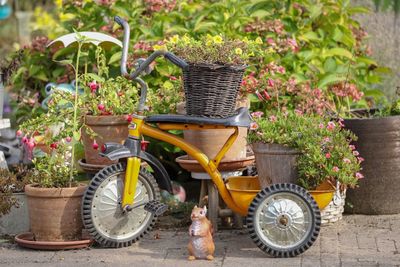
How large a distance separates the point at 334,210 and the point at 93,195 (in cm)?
170

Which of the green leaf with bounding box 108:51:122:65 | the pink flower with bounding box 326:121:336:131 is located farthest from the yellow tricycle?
the green leaf with bounding box 108:51:122:65

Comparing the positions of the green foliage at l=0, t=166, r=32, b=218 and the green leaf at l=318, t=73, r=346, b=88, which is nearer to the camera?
the green foliage at l=0, t=166, r=32, b=218

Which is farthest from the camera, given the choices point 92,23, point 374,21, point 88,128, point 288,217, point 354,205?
point 374,21

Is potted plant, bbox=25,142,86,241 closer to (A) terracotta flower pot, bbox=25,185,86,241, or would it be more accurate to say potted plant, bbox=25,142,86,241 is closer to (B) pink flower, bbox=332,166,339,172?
(A) terracotta flower pot, bbox=25,185,86,241

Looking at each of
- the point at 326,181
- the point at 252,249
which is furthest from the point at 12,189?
the point at 326,181

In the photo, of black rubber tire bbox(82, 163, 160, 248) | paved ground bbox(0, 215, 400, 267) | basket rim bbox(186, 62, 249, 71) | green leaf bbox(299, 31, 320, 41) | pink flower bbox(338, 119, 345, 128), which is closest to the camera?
paved ground bbox(0, 215, 400, 267)

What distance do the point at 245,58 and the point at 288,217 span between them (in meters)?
1.05

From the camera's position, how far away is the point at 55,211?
20.0 feet

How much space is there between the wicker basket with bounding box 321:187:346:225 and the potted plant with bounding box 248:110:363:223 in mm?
335

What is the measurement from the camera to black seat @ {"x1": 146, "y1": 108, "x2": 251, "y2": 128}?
5938 mm

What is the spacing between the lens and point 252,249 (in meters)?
6.06

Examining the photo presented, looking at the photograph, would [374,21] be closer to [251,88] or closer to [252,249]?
[251,88]

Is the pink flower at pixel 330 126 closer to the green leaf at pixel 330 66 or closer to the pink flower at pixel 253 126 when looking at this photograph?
the pink flower at pixel 253 126

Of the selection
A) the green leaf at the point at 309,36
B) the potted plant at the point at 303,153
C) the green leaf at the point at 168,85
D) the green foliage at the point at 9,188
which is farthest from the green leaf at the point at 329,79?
the green foliage at the point at 9,188
